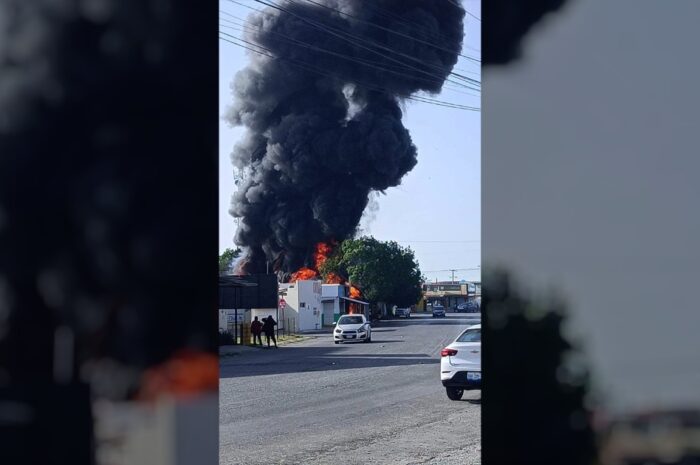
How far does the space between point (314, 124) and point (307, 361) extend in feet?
85.2

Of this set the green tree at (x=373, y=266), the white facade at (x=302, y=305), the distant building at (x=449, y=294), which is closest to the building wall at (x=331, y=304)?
the white facade at (x=302, y=305)

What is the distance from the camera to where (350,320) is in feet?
84.8

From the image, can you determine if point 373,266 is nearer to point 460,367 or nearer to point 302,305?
point 302,305

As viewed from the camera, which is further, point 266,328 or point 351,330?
point 351,330

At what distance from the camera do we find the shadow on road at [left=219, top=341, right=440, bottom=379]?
54.1ft

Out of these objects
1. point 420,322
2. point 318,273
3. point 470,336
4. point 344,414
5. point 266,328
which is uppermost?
point 318,273

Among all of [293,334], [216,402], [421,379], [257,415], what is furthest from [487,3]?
[293,334]

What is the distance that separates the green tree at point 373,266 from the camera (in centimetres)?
4528

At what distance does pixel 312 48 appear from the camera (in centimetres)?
4303

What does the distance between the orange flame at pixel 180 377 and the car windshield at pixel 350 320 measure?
73.8 feet

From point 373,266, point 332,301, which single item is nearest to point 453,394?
point 332,301

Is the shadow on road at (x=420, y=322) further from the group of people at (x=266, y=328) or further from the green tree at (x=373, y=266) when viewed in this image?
the group of people at (x=266, y=328)

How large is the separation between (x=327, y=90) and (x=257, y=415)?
3570cm

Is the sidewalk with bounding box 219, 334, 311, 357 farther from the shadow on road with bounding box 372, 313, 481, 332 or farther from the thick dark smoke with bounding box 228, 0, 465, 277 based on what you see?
the thick dark smoke with bounding box 228, 0, 465, 277
